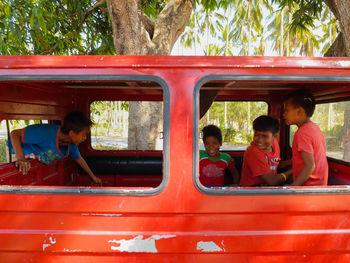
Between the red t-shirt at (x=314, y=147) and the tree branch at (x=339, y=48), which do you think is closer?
the red t-shirt at (x=314, y=147)

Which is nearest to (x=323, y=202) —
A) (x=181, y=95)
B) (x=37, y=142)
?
(x=181, y=95)

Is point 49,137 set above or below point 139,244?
above

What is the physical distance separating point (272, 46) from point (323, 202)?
30897 mm

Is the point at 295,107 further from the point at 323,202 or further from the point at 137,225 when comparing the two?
the point at 137,225

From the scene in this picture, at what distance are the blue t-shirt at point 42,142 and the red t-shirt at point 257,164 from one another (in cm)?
182

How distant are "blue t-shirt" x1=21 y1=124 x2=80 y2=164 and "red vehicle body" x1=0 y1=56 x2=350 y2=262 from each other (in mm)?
828

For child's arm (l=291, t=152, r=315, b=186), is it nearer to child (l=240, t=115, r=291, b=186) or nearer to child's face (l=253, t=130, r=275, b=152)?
child (l=240, t=115, r=291, b=186)

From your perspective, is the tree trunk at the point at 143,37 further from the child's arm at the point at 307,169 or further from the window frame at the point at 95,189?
the child's arm at the point at 307,169

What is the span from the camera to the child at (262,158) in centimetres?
231

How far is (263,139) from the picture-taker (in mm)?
2453

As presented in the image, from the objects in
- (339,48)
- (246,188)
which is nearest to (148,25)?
(339,48)

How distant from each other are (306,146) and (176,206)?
1036mm

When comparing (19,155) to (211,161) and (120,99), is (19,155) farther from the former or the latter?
(211,161)

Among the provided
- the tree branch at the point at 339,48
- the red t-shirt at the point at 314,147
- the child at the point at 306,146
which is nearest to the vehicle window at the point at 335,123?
the child at the point at 306,146
